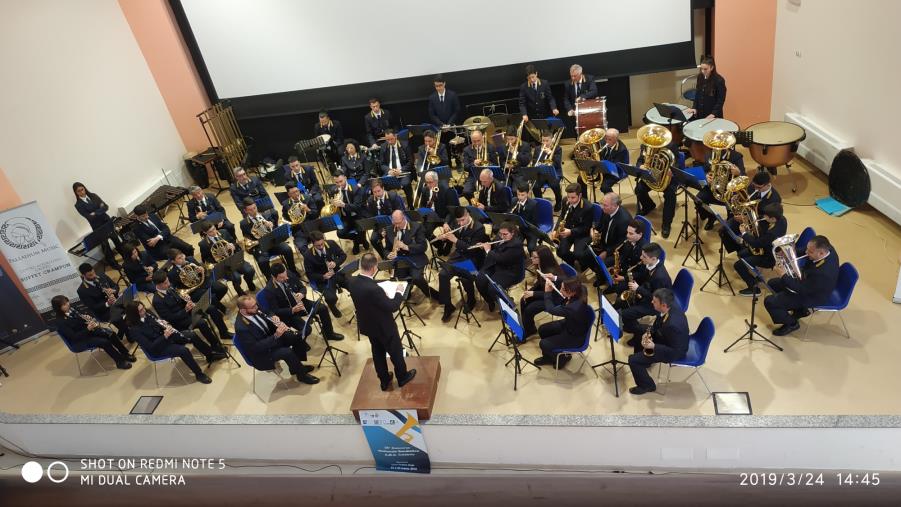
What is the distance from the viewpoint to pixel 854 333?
225 inches

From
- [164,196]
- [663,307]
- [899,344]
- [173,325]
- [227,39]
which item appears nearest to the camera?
[663,307]

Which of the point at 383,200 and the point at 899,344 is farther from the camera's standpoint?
the point at 383,200

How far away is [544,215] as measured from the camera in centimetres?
727

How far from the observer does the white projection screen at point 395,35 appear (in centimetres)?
973

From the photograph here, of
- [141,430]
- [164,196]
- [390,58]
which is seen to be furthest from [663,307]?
[164,196]

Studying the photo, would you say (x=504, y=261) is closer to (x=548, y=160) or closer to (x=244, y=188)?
(x=548, y=160)

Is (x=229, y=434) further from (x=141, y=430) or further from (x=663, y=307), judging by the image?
(x=663, y=307)

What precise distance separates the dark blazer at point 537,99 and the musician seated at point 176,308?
223 inches

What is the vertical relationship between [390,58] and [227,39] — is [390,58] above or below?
below

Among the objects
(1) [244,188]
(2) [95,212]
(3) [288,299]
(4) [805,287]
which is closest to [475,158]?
(1) [244,188]

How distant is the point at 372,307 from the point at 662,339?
2.42 m

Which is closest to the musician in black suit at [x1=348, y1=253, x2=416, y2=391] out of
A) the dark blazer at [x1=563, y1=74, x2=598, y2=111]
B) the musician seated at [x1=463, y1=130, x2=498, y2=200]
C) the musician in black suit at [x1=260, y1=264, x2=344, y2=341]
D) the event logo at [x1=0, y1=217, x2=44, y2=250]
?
the musician in black suit at [x1=260, y1=264, x2=344, y2=341]

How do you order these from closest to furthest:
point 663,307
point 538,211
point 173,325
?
point 663,307, point 173,325, point 538,211

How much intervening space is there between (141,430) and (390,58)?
23.4 feet
